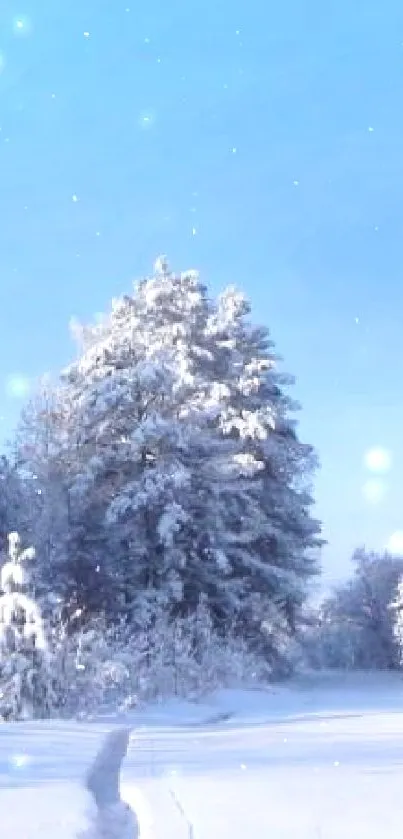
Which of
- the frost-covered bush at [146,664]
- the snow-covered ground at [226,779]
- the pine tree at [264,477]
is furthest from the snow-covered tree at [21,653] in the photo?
the pine tree at [264,477]

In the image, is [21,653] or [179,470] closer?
[21,653]

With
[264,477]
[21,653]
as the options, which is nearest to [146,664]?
[21,653]

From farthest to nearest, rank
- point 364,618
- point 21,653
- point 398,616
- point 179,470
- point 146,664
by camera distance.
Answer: point 364,618
point 398,616
point 179,470
point 146,664
point 21,653

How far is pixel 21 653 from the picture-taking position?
14531 mm

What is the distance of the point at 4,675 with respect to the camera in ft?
47.2

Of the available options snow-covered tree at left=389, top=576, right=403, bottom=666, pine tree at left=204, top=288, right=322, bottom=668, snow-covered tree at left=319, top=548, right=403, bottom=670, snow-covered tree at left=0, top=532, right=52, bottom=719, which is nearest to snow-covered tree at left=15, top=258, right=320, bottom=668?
pine tree at left=204, top=288, right=322, bottom=668

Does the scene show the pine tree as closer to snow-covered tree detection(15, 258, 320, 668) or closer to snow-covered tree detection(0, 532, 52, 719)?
snow-covered tree detection(15, 258, 320, 668)

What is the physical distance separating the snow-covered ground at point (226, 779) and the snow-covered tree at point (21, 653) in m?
2.09

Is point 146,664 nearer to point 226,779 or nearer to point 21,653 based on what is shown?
point 21,653

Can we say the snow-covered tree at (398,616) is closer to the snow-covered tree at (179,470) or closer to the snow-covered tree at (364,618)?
the snow-covered tree at (364,618)

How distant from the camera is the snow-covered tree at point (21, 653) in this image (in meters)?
14.2

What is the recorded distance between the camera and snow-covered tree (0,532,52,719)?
14219 millimetres

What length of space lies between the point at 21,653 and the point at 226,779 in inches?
315

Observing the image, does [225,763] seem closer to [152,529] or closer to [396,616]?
[152,529]
